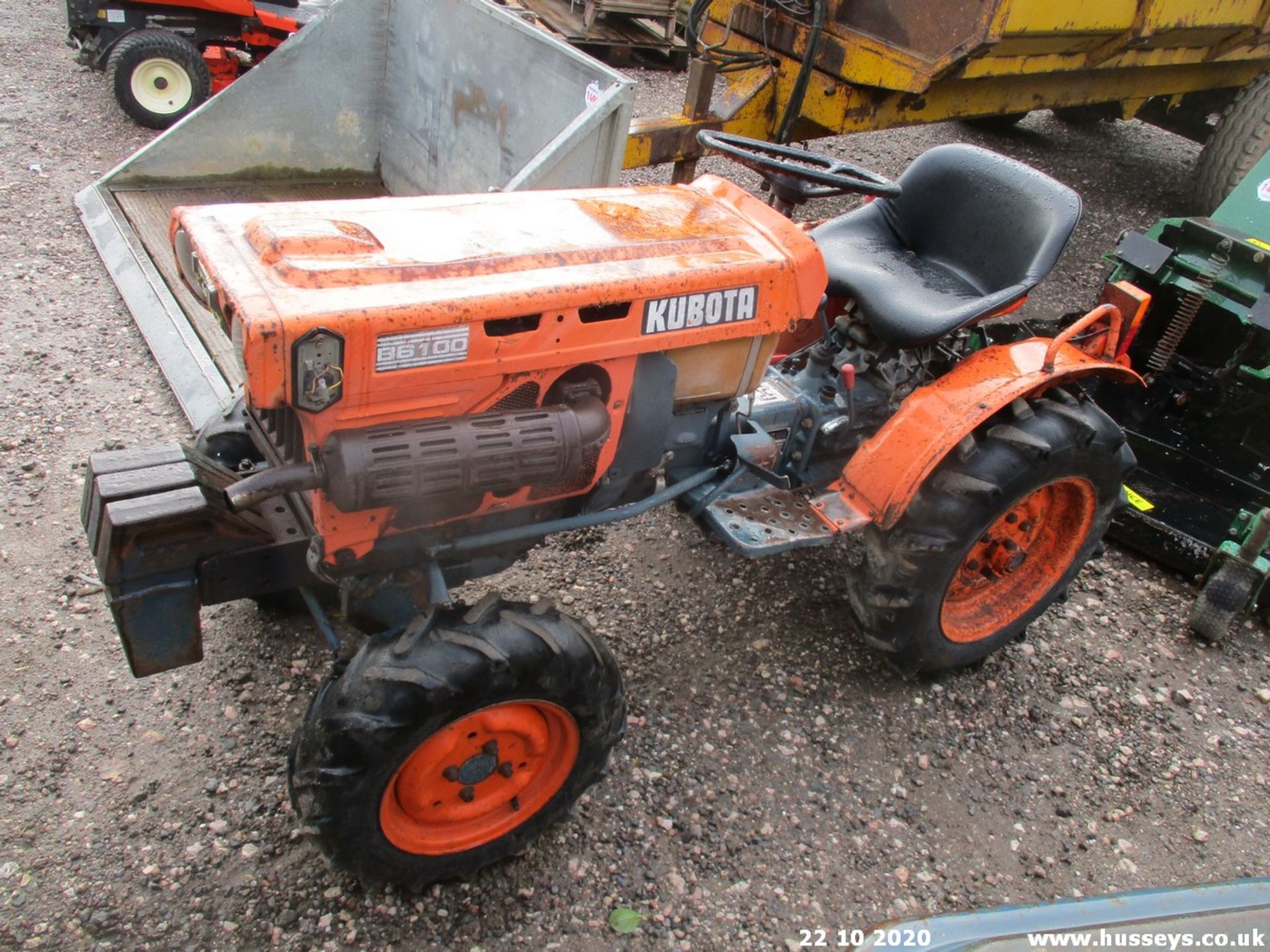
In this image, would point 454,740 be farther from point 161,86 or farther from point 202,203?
point 161,86

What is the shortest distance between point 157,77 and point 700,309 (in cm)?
498

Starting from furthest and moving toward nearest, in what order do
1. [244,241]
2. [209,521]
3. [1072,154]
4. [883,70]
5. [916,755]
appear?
[1072,154]
[883,70]
[916,755]
[209,521]
[244,241]

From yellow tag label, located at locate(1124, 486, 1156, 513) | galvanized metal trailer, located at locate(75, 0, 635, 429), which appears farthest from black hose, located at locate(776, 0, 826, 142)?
yellow tag label, located at locate(1124, 486, 1156, 513)

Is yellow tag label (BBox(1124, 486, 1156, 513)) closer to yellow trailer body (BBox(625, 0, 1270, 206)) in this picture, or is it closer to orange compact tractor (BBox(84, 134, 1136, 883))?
orange compact tractor (BBox(84, 134, 1136, 883))

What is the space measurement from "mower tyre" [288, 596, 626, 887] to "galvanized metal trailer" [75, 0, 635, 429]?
230 cm

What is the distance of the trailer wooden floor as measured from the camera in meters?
3.76

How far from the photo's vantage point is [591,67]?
4043mm

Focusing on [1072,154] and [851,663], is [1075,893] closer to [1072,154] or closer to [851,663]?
[851,663]

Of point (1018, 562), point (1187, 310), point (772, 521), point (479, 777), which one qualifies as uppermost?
point (1187, 310)

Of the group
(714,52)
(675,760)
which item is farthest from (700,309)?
(714,52)

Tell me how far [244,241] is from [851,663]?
1973 mm

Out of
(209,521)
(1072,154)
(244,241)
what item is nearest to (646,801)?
(209,521)

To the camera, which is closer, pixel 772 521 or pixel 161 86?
pixel 772 521

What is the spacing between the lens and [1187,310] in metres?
3.70
